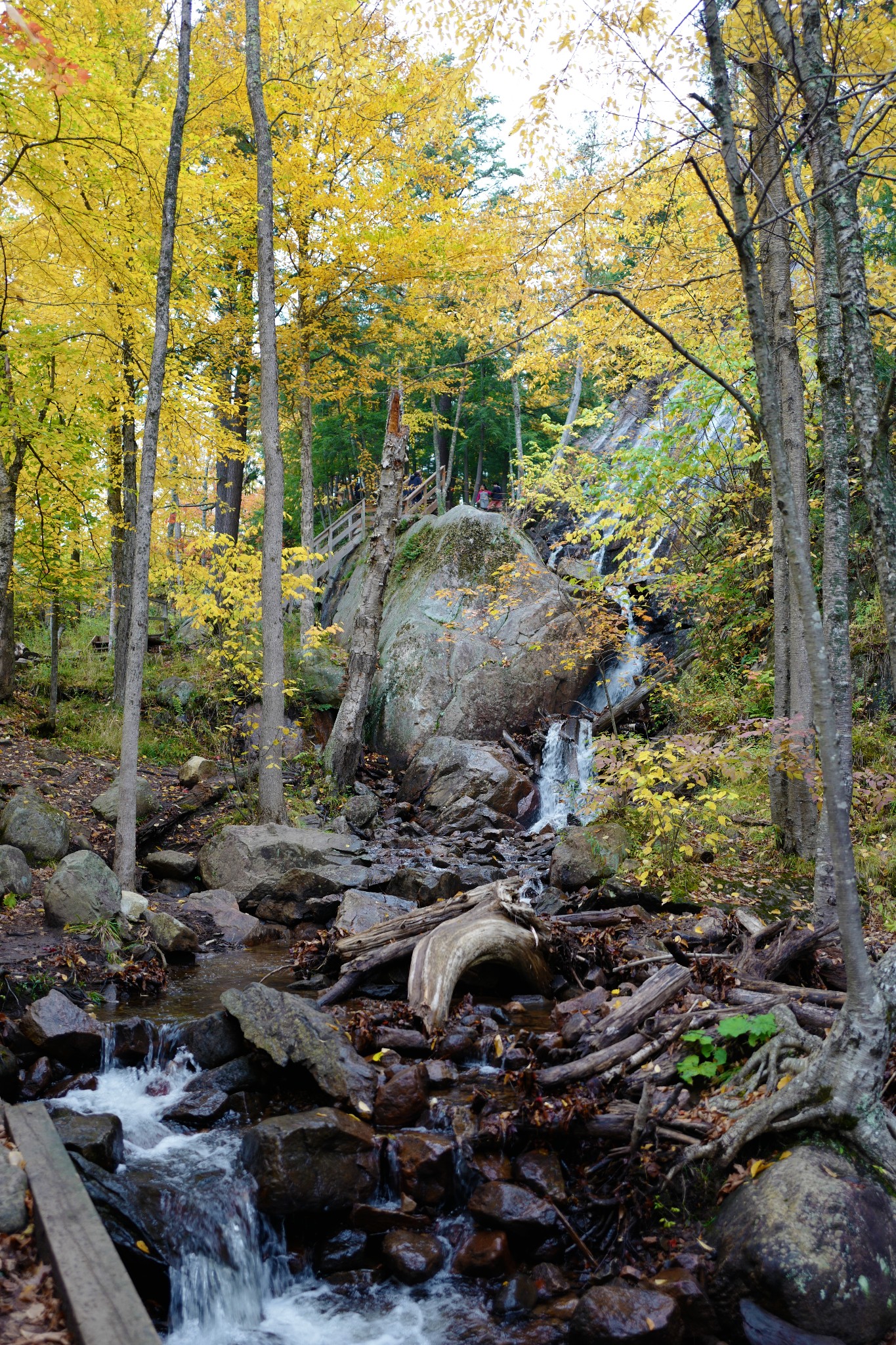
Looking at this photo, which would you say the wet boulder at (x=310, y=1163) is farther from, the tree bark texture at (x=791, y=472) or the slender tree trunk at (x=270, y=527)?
the slender tree trunk at (x=270, y=527)

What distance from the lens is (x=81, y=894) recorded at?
658cm

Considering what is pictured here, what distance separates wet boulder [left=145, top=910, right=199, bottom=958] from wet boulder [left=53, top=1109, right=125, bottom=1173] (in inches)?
99.5

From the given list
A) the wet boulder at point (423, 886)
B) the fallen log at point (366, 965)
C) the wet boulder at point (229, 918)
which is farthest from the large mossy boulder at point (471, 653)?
the fallen log at point (366, 965)

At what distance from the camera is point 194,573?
10.8 meters

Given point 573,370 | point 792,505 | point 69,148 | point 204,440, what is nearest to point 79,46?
point 69,148

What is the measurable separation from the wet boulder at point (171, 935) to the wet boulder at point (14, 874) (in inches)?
43.3

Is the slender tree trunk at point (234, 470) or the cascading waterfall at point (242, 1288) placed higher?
the slender tree trunk at point (234, 470)

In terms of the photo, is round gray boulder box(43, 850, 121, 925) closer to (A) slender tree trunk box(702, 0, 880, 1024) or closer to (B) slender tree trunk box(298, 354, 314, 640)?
(A) slender tree trunk box(702, 0, 880, 1024)

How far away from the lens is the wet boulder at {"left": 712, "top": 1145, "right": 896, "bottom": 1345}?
116 inches

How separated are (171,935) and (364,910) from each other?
5.42 feet

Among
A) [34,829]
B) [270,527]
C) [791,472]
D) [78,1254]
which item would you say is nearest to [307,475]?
[270,527]

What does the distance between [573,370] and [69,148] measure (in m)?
20.2

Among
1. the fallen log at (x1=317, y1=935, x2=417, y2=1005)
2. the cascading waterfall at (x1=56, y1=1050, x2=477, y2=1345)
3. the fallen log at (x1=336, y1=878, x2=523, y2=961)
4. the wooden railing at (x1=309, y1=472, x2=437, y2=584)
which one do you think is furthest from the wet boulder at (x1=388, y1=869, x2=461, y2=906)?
the wooden railing at (x1=309, y1=472, x2=437, y2=584)

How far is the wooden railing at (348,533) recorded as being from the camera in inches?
810
